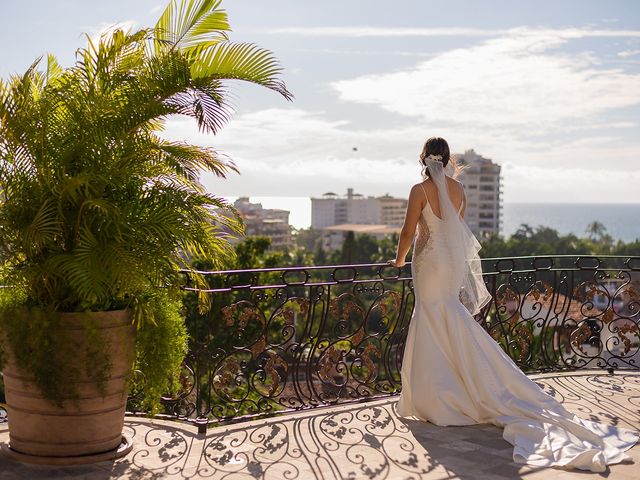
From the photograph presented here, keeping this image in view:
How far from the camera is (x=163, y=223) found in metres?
4.45

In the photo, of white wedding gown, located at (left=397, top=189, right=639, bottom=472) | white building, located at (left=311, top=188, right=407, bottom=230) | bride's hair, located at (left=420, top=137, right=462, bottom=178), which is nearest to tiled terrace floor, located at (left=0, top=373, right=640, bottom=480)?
white wedding gown, located at (left=397, top=189, right=639, bottom=472)

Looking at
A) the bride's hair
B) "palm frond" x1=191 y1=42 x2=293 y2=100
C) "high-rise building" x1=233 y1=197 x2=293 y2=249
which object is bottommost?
"high-rise building" x1=233 y1=197 x2=293 y2=249

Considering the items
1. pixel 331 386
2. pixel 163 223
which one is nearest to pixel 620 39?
pixel 331 386

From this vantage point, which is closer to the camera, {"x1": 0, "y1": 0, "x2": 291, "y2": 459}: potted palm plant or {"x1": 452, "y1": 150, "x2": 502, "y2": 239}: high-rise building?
{"x1": 0, "y1": 0, "x2": 291, "y2": 459}: potted palm plant

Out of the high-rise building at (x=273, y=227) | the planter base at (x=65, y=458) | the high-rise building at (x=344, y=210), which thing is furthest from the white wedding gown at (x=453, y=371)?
the high-rise building at (x=344, y=210)

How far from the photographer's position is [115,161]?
457 centimetres

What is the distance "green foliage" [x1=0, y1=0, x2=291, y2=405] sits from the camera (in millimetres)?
4414

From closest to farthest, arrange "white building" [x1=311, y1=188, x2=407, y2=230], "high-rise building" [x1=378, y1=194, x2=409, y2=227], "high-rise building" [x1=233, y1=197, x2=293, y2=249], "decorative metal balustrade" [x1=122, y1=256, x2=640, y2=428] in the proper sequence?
"decorative metal balustrade" [x1=122, y1=256, x2=640, y2=428] < "high-rise building" [x1=233, y1=197, x2=293, y2=249] < "high-rise building" [x1=378, y1=194, x2=409, y2=227] < "white building" [x1=311, y1=188, x2=407, y2=230]

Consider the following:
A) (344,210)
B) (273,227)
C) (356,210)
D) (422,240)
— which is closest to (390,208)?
(356,210)

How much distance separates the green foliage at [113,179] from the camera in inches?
174

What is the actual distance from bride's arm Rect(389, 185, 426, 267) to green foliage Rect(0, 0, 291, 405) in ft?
4.72

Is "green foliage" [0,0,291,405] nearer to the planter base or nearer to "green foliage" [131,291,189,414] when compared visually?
"green foliage" [131,291,189,414]

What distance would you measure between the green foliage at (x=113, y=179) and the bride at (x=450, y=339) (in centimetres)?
157

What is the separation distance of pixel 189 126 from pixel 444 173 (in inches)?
81.0
